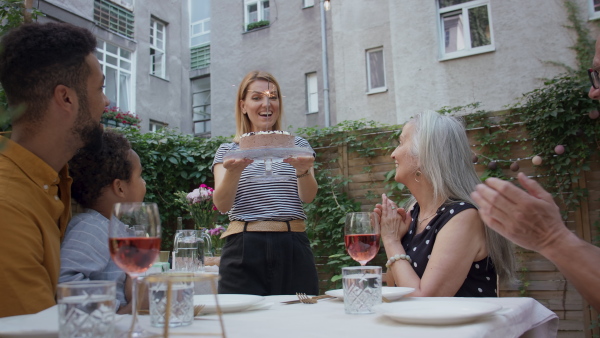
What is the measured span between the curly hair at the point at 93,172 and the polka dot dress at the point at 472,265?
4.06ft

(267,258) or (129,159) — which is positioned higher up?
(129,159)

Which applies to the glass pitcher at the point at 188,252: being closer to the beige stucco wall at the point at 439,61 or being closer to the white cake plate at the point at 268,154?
the white cake plate at the point at 268,154

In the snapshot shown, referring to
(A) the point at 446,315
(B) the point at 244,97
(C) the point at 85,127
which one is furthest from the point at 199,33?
(A) the point at 446,315

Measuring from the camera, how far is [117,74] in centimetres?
965

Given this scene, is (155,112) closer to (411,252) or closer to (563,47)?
(563,47)

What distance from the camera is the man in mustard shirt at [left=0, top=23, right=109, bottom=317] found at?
1.28 meters

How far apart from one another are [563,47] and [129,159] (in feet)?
22.9

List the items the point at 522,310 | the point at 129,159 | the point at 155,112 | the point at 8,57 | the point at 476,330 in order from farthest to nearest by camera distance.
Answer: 1. the point at 155,112
2. the point at 129,159
3. the point at 8,57
4. the point at 522,310
5. the point at 476,330

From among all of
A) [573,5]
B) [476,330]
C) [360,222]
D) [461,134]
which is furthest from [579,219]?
[573,5]

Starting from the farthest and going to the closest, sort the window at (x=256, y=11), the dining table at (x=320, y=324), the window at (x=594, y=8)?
1. the window at (x=256, y=11)
2. the window at (x=594, y=8)
3. the dining table at (x=320, y=324)

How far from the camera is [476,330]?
98cm

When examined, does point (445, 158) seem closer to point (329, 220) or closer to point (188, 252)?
point (188, 252)

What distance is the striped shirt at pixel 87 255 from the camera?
1459 millimetres

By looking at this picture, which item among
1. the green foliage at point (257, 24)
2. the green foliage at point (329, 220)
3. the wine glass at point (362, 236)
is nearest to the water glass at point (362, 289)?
the wine glass at point (362, 236)
